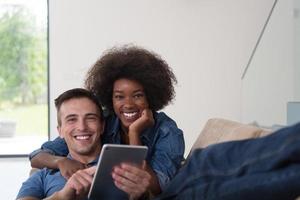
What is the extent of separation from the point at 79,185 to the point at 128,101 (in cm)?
62

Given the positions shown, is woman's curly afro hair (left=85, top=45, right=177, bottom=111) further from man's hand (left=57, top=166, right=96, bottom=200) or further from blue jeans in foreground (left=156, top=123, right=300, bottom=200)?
blue jeans in foreground (left=156, top=123, right=300, bottom=200)

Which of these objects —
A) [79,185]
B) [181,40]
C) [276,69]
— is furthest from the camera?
[181,40]

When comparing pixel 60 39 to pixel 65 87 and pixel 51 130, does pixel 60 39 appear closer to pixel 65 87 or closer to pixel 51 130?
pixel 65 87

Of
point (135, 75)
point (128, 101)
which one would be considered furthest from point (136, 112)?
point (135, 75)

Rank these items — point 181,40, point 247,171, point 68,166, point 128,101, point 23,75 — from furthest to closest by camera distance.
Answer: point 23,75
point 181,40
point 128,101
point 68,166
point 247,171

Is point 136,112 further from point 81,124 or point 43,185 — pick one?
point 43,185

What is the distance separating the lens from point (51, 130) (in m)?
3.75

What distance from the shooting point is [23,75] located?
3.91 meters

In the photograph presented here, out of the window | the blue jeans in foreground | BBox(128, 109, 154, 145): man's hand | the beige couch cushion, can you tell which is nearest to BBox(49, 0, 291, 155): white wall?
the window

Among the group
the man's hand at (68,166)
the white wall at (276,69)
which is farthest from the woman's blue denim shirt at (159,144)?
the white wall at (276,69)

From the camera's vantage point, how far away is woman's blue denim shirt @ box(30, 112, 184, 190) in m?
1.69

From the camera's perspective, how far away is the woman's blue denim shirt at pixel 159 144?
1.69 meters

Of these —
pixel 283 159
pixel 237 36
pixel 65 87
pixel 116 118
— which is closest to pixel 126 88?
pixel 116 118

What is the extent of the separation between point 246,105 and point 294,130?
290cm
